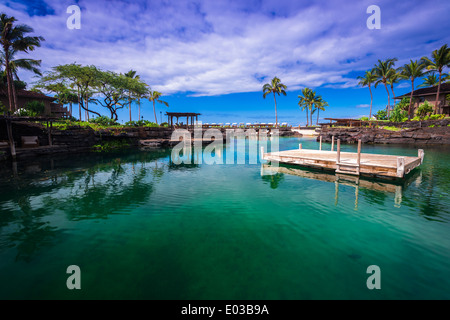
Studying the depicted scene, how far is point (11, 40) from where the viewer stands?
2600cm

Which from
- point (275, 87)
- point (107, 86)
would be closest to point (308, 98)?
point (275, 87)

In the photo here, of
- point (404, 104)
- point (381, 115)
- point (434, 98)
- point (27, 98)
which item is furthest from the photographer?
point (381, 115)

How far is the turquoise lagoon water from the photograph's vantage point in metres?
4.30

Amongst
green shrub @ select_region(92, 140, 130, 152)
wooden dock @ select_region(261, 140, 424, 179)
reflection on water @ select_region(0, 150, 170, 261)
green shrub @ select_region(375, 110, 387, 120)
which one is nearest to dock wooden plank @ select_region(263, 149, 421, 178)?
wooden dock @ select_region(261, 140, 424, 179)

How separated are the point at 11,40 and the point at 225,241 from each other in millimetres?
38252

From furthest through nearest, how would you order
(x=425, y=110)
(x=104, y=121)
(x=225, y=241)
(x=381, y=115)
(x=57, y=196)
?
(x=381, y=115), (x=425, y=110), (x=104, y=121), (x=57, y=196), (x=225, y=241)

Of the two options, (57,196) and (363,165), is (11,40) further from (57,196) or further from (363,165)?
(363,165)

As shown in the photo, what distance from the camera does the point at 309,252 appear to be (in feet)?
18.0

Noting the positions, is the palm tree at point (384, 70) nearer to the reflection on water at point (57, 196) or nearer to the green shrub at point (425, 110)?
the green shrub at point (425, 110)

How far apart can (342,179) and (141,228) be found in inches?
462

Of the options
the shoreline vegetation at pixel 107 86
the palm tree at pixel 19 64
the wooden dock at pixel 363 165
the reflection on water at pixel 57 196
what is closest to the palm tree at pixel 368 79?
the shoreline vegetation at pixel 107 86

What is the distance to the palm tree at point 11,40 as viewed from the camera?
25297 millimetres
